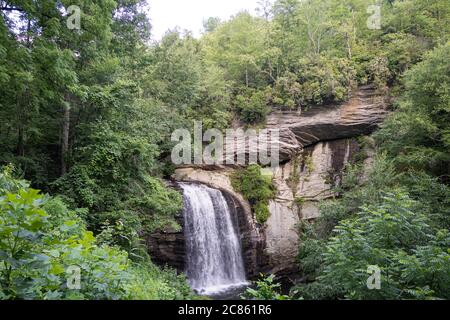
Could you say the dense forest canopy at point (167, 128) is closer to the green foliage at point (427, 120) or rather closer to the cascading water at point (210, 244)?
the green foliage at point (427, 120)

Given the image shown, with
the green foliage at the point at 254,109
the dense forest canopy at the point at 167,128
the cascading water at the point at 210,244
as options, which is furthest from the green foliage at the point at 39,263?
the green foliage at the point at 254,109

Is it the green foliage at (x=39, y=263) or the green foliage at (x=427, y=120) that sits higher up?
the green foliage at (x=427, y=120)

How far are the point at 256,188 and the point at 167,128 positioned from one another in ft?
19.1

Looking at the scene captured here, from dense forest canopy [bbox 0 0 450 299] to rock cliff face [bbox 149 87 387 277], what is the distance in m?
1.01

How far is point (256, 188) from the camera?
60.8 feet

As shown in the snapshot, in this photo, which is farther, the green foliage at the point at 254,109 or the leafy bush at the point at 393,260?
the green foliage at the point at 254,109

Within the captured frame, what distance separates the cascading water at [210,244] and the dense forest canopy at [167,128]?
2.18m

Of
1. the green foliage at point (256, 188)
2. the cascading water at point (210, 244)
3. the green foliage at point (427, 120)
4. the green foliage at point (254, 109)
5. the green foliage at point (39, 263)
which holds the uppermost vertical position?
the green foliage at point (254, 109)

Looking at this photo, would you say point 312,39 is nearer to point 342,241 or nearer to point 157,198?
point 157,198

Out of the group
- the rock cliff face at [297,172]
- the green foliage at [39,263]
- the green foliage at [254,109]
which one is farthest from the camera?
the green foliage at [254,109]

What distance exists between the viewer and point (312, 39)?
23.4m

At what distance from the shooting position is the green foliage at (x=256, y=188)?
17875 millimetres

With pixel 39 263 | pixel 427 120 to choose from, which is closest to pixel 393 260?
pixel 39 263
